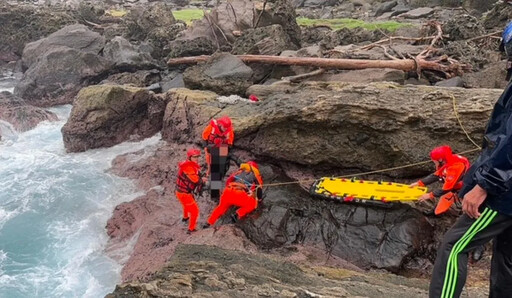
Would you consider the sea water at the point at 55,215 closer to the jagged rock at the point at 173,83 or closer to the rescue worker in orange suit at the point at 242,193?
the rescue worker in orange suit at the point at 242,193

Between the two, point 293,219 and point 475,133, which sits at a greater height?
point 475,133

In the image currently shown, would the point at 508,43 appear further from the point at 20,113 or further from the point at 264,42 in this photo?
the point at 20,113

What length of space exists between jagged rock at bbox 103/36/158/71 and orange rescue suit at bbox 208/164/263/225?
12640mm

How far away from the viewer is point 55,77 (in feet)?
58.8

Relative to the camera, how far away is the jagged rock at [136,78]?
17750mm

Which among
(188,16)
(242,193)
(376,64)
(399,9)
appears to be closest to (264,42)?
(376,64)

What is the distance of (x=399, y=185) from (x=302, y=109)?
2307 millimetres

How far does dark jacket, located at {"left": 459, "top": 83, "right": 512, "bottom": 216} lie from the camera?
117 inches

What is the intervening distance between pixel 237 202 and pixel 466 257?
475 cm

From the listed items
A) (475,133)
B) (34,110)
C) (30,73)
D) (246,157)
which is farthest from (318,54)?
(30,73)

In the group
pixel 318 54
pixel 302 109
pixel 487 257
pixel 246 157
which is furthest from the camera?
pixel 318 54

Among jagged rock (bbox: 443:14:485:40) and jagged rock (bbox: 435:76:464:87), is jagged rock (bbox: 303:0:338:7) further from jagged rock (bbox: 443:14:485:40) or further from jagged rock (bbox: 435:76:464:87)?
jagged rock (bbox: 435:76:464:87)

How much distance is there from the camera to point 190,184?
A: 818cm

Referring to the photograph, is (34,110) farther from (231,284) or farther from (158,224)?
(231,284)
